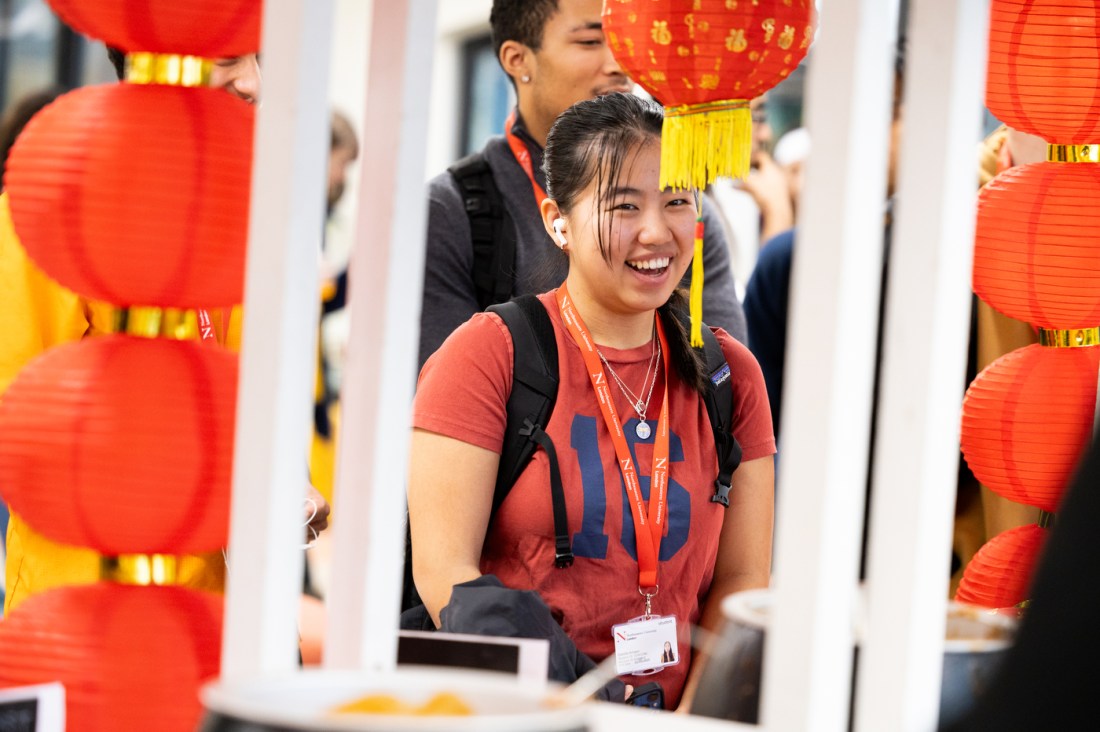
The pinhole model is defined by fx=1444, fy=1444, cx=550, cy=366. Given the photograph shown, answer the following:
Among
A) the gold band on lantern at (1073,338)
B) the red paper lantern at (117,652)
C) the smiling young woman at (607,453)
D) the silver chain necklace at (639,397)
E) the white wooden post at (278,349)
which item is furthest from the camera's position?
the gold band on lantern at (1073,338)

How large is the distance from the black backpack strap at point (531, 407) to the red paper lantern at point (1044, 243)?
0.66 meters

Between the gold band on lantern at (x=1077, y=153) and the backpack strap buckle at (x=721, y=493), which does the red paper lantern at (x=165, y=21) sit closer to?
the backpack strap buckle at (x=721, y=493)

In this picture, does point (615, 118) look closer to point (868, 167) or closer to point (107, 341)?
point (107, 341)

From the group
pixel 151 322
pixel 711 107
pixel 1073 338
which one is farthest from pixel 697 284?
pixel 151 322

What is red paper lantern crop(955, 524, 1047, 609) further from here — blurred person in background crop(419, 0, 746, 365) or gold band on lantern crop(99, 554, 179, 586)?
gold band on lantern crop(99, 554, 179, 586)

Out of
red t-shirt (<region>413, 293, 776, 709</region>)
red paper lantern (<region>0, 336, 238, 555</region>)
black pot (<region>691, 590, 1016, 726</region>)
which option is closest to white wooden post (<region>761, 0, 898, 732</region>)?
black pot (<region>691, 590, 1016, 726</region>)

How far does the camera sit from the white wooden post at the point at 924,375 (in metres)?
0.90

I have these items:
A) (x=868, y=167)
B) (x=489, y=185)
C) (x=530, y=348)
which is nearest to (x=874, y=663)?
(x=868, y=167)

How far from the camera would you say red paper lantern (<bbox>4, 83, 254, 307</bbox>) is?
1.30m

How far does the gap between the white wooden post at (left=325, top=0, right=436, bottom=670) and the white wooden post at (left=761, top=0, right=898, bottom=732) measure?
30 centimetres

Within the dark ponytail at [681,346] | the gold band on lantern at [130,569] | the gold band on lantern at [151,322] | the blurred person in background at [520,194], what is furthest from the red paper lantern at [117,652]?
the blurred person in background at [520,194]

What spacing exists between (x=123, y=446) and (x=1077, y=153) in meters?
1.43

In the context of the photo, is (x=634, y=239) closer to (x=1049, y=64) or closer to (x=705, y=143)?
(x=705, y=143)

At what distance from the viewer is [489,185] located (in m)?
2.49
